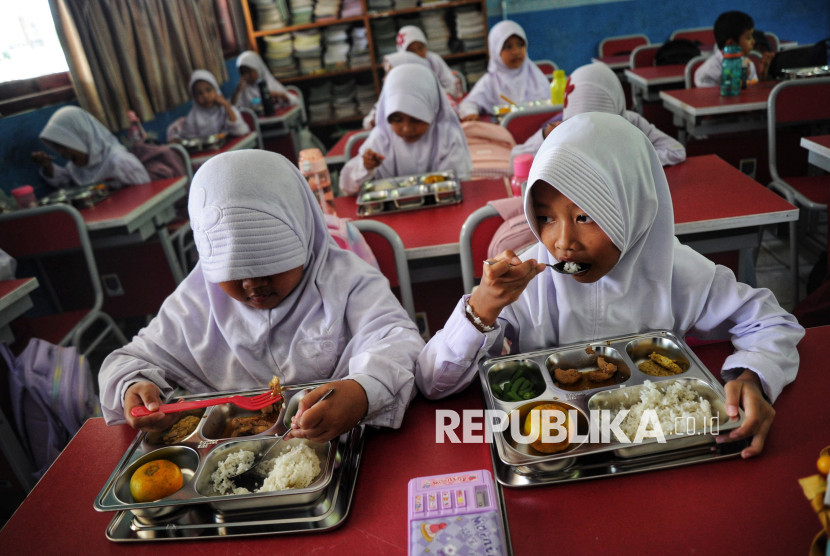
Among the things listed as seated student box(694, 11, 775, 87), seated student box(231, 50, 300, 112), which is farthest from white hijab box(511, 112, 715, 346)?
seated student box(231, 50, 300, 112)

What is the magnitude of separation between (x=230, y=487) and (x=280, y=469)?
0.29 ft

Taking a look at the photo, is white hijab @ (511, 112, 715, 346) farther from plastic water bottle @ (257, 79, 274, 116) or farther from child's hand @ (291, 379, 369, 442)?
plastic water bottle @ (257, 79, 274, 116)

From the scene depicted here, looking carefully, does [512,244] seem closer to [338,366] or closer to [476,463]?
[338,366]

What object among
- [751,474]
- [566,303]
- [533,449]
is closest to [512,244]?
[566,303]

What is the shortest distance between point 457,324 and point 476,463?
0.83 feet

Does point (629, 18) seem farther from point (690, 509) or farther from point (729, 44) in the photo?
point (690, 509)

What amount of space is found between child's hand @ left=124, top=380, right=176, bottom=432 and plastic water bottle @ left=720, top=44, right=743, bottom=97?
350cm

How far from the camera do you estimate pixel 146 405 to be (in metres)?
1.11

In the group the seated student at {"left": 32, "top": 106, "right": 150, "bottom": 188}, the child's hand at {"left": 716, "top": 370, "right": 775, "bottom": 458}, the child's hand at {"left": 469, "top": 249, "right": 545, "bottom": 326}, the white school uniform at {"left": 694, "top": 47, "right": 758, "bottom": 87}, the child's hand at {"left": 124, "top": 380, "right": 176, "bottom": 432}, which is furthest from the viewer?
the white school uniform at {"left": 694, "top": 47, "right": 758, "bottom": 87}

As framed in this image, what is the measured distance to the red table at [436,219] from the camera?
1821 millimetres

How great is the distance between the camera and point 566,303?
115cm

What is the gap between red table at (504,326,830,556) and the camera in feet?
2.40

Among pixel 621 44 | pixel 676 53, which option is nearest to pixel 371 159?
pixel 676 53

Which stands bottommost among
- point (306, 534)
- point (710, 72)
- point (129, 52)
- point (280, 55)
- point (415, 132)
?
point (306, 534)
